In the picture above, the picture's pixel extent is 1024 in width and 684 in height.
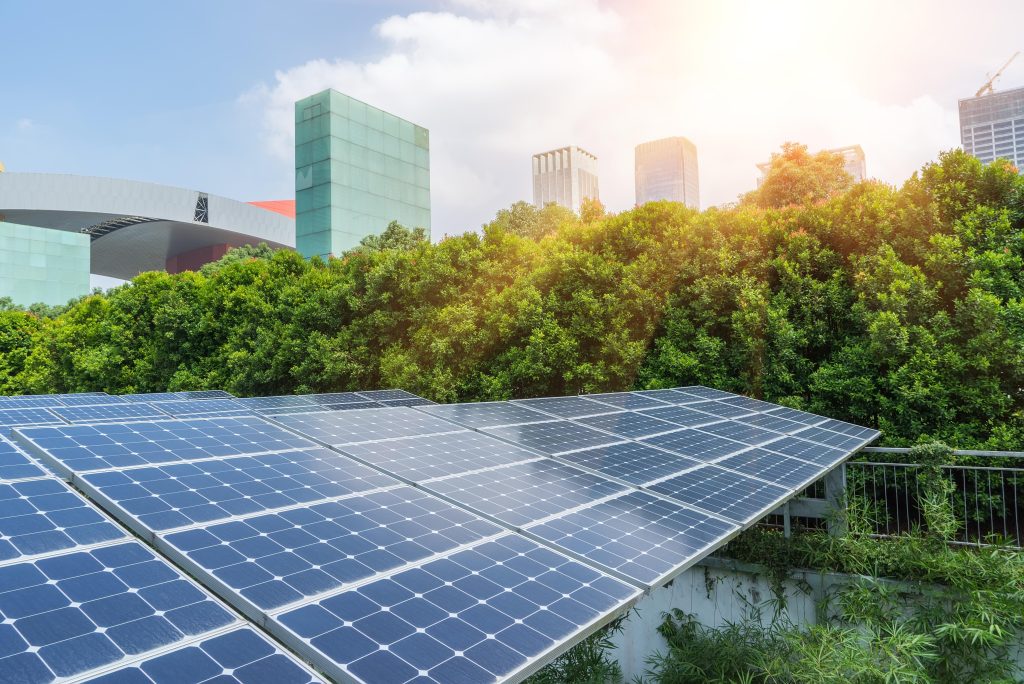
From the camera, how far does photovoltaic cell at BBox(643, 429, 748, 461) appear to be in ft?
28.8

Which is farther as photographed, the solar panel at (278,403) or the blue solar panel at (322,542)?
the solar panel at (278,403)

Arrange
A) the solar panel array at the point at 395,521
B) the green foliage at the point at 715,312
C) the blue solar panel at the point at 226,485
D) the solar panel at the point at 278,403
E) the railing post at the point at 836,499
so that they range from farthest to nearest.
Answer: the green foliage at the point at 715,312, the solar panel at the point at 278,403, the railing post at the point at 836,499, the blue solar panel at the point at 226,485, the solar panel array at the point at 395,521

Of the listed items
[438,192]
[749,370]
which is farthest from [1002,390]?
[438,192]

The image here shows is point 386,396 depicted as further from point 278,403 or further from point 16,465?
point 16,465

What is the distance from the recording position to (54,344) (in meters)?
35.1

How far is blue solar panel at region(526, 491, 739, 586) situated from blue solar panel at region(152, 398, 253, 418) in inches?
221

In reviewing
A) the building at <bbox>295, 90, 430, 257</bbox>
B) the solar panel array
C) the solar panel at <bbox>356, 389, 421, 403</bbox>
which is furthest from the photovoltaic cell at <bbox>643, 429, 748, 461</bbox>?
the building at <bbox>295, 90, 430, 257</bbox>

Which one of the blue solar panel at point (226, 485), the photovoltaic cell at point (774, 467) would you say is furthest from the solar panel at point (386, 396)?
the photovoltaic cell at point (774, 467)

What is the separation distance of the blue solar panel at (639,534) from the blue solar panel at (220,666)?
8.22 feet

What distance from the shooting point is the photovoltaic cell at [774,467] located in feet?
25.6

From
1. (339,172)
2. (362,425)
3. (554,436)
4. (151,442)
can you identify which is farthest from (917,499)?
(339,172)

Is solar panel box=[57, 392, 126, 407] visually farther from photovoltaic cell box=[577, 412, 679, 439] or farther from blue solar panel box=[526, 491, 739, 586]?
blue solar panel box=[526, 491, 739, 586]

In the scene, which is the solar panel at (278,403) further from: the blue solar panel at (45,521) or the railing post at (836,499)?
the railing post at (836,499)

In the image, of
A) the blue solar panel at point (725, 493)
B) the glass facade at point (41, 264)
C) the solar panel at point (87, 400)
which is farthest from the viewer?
the glass facade at point (41, 264)
